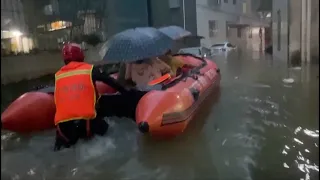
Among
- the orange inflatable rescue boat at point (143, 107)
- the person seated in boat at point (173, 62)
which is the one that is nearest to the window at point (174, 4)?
the person seated in boat at point (173, 62)

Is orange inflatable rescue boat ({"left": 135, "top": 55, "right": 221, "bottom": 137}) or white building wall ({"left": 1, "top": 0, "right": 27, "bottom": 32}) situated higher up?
white building wall ({"left": 1, "top": 0, "right": 27, "bottom": 32})

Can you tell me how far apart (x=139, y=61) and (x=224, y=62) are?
5907mm

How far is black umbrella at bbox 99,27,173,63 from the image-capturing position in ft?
16.4

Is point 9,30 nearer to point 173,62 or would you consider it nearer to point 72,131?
point 72,131

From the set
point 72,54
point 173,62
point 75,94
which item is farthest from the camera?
point 173,62

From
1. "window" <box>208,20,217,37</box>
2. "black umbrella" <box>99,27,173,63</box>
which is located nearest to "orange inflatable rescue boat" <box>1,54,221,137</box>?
"black umbrella" <box>99,27,173,63</box>

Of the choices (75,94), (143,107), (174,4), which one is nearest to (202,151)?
(143,107)

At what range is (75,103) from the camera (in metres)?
4.00

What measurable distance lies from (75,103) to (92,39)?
4.57 meters

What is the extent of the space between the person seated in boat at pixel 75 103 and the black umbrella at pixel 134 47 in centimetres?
88

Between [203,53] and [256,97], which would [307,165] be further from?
[203,53]

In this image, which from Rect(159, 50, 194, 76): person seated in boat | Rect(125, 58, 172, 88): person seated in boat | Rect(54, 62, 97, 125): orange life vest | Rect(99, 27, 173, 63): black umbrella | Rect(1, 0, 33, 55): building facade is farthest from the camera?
Rect(159, 50, 194, 76): person seated in boat

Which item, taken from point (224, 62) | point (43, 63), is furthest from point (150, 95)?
point (224, 62)

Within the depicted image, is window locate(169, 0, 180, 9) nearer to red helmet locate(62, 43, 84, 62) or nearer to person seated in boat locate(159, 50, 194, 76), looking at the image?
person seated in boat locate(159, 50, 194, 76)
